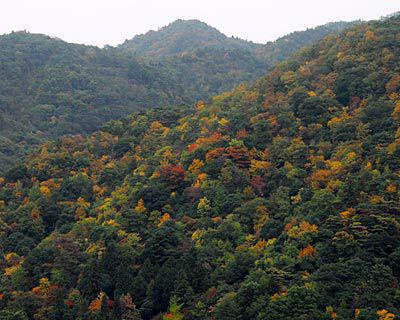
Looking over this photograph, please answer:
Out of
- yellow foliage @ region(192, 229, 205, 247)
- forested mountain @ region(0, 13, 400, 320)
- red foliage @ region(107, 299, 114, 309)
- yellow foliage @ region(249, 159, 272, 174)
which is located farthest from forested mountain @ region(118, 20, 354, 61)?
red foliage @ region(107, 299, 114, 309)

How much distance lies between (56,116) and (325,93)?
55491mm

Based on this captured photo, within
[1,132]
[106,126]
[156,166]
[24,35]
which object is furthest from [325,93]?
[24,35]

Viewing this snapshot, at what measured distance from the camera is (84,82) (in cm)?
11850

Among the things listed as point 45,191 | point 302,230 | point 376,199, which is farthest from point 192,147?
point 376,199

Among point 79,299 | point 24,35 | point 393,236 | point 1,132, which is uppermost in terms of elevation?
point 24,35

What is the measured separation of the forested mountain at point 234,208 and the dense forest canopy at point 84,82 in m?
22.9

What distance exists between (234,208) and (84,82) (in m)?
73.0

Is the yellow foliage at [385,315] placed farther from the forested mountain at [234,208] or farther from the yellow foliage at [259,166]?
the yellow foliage at [259,166]

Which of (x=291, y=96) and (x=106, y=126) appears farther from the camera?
(x=106, y=126)

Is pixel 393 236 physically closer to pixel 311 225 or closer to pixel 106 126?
pixel 311 225

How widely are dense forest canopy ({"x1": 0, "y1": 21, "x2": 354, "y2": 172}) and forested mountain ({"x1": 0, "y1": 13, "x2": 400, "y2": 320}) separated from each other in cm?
2291

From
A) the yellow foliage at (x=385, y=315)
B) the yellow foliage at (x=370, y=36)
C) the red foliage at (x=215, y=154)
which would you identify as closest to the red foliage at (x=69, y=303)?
the red foliage at (x=215, y=154)

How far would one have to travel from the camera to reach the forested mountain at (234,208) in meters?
39.8

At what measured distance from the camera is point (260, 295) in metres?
38.9
